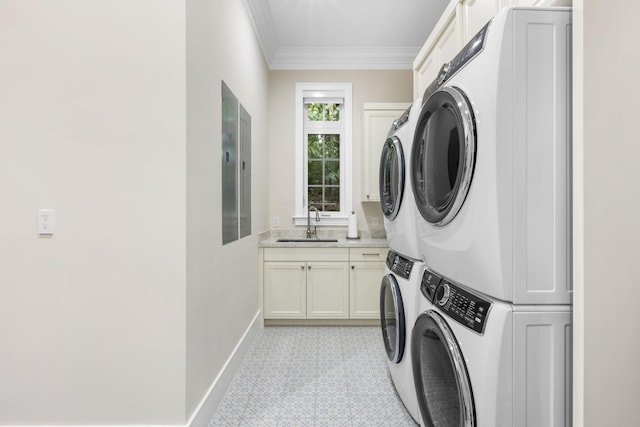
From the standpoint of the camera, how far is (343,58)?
3.71 meters

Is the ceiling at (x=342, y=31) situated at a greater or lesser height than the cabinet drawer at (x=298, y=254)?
greater

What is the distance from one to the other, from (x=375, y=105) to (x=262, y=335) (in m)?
2.46

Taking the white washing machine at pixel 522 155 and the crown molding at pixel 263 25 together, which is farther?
the crown molding at pixel 263 25

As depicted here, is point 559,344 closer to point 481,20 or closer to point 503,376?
point 503,376

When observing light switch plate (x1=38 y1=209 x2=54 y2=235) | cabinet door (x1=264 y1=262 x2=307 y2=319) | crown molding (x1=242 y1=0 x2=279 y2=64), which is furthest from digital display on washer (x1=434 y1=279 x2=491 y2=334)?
crown molding (x1=242 y1=0 x2=279 y2=64)

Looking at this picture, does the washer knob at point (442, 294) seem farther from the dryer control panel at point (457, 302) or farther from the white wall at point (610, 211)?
the white wall at point (610, 211)

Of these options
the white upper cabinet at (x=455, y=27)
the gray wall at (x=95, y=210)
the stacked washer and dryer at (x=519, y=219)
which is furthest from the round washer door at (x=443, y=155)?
the gray wall at (x=95, y=210)

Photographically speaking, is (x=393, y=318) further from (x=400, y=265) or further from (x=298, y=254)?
(x=298, y=254)

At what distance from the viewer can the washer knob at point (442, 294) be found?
124cm

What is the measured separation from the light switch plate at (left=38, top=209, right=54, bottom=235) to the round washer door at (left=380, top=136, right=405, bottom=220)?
1.63m

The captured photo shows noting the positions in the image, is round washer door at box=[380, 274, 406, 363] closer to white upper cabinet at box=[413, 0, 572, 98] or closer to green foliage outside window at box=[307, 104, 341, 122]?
white upper cabinet at box=[413, 0, 572, 98]

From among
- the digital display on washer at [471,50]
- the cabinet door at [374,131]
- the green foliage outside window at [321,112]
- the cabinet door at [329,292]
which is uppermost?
the green foliage outside window at [321,112]

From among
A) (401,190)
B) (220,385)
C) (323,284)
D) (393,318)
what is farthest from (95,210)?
(323,284)

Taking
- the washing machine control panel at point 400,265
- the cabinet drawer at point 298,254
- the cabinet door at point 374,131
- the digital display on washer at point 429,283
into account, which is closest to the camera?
the digital display on washer at point 429,283
